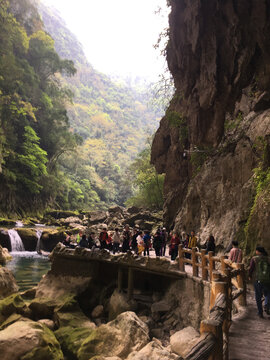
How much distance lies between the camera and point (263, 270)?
693 cm

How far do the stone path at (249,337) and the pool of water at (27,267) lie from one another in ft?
46.8

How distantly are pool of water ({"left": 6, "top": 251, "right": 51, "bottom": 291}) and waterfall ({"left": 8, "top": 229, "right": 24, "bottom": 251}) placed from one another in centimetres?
54

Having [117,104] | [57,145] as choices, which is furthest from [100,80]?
[57,145]

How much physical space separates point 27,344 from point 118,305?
472 centimetres

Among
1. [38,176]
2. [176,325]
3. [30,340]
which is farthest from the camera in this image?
[38,176]

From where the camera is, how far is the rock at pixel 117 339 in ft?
30.7

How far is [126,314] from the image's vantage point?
10.2m

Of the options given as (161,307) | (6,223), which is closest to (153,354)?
(161,307)

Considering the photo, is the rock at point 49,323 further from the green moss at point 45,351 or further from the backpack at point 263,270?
the backpack at point 263,270

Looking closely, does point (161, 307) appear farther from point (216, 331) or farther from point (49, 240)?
point (49, 240)

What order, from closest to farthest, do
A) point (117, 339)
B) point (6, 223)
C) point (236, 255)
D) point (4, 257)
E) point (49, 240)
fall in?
point (236, 255)
point (117, 339)
point (4, 257)
point (49, 240)
point (6, 223)

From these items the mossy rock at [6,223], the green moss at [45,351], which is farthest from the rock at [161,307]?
the mossy rock at [6,223]

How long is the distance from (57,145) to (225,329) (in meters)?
48.6

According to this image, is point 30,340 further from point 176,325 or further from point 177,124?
point 177,124
